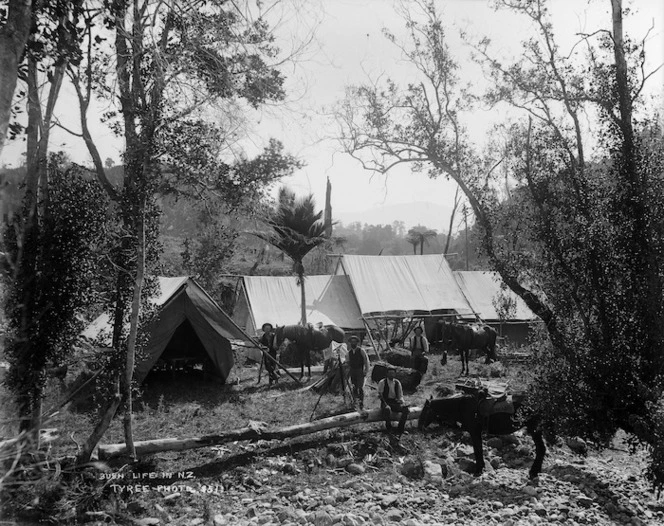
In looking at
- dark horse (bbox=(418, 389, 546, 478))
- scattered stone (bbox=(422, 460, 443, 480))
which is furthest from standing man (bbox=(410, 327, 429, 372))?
scattered stone (bbox=(422, 460, 443, 480))

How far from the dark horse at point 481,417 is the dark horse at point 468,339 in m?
5.05

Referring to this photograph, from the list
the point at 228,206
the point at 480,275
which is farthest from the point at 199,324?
the point at 480,275

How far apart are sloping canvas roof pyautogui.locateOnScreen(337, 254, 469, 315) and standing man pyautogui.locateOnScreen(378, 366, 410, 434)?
302 inches

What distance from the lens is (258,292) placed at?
1677 cm

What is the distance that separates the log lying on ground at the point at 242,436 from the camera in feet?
21.2

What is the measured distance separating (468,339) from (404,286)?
14.1ft

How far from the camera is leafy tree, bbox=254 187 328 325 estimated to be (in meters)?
14.9

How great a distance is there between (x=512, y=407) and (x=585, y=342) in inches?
81.4

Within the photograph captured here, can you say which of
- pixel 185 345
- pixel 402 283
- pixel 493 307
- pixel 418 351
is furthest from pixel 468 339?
pixel 185 345

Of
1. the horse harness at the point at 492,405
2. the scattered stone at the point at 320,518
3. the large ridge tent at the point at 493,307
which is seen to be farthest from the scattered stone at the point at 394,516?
→ the large ridge tent at the point at 493,307

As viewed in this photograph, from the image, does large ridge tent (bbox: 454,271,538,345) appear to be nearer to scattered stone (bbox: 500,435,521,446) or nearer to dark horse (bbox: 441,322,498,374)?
dark horse (bbox: 441,322,498,374)

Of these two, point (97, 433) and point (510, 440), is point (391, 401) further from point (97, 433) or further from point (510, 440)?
point (97, 433)

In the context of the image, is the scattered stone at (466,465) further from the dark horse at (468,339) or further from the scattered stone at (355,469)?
the dark horse at (468,339)

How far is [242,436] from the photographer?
716cm
